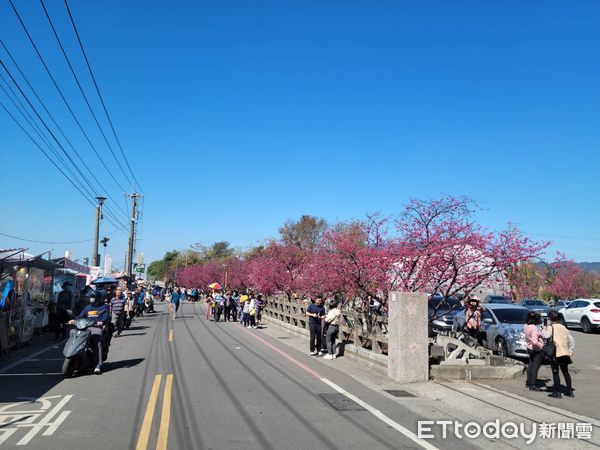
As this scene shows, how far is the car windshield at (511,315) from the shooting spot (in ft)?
48.7

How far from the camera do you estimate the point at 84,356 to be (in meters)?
10.1

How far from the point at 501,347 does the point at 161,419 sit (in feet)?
35.0

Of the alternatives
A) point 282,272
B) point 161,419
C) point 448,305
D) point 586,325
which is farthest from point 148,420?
point 282,272

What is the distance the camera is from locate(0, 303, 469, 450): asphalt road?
6.05m

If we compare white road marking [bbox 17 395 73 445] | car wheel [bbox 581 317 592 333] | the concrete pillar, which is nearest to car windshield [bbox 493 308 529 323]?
the concrete pillar

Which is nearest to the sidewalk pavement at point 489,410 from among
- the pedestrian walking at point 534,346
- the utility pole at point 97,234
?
the pedestrian walking at point 534,346

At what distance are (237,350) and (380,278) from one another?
15.8 feet

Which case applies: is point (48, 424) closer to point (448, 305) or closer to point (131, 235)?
point (448, 305)

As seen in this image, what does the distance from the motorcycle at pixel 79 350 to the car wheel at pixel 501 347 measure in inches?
418

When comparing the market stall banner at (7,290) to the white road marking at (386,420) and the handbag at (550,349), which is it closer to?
the white road marking at (386,420)

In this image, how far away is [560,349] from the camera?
8906 millimetres

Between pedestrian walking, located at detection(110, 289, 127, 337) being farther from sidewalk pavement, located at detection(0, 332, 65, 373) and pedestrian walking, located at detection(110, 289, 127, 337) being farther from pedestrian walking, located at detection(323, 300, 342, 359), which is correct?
pedestrian walking, located at detection(323, 300, 342, 359)

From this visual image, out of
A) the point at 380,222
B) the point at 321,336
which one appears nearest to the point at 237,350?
the point at 321,336

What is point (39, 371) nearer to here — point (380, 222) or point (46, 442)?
point (46, 442)
